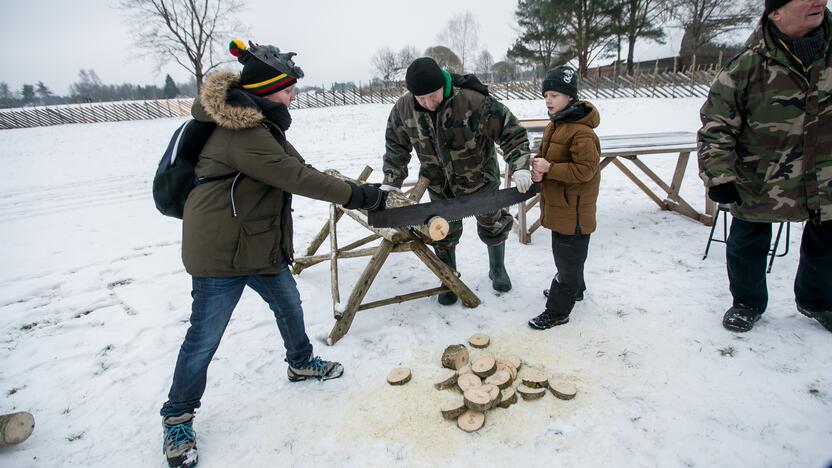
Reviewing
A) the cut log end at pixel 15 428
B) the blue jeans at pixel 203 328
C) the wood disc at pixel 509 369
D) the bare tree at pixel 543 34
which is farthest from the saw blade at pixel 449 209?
the bare tree at pixel 543 34

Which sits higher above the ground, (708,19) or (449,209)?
(708,19)

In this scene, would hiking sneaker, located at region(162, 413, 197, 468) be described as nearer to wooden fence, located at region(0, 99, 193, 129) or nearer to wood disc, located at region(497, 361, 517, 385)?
wood disc, located at region(497, 361, 517, 385)

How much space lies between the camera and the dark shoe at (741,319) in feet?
9.29

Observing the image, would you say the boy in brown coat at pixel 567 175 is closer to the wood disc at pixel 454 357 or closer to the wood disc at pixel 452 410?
the wood disc at pixel 454 357

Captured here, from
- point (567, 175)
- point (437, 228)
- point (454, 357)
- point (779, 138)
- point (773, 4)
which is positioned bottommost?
point (454, 357)

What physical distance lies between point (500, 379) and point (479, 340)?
47 centimetres

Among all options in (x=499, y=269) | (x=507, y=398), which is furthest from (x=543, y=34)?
(x=507, y=398)

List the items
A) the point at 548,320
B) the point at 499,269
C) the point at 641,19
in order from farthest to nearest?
the point at 641,19 → the point at 499,269 → the point at 548,320

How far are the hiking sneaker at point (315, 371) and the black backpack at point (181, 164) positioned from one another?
4.26ft

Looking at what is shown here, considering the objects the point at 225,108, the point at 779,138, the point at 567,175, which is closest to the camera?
the point at 225,108

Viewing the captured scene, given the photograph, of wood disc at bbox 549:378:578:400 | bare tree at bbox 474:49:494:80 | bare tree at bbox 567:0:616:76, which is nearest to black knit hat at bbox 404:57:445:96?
wood disc at bbox 549:378:578:400

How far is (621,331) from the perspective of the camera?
299 cm

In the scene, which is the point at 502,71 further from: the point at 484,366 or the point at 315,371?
the point at 315,371

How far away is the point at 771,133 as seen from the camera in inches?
94.8
